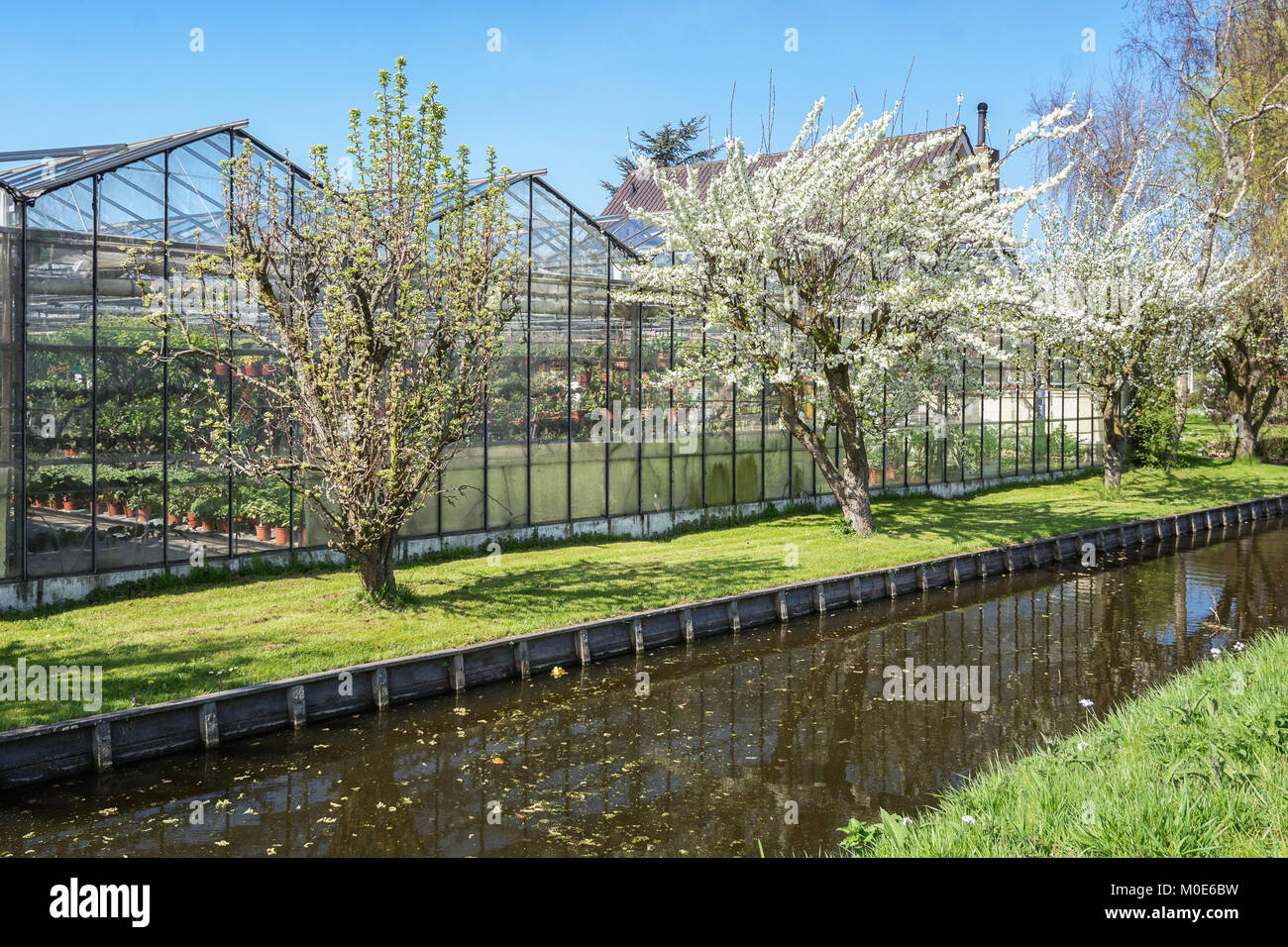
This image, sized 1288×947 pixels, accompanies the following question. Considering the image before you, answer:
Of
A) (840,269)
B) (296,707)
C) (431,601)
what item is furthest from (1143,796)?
(840,269)

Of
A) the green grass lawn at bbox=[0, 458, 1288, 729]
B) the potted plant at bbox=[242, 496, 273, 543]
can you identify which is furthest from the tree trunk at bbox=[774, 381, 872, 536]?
the potted plant at bbox=[242, 496, 273, 543]

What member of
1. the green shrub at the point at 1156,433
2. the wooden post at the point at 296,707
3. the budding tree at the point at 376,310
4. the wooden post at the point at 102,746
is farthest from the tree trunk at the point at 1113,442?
the wooden post at the point at 102,746

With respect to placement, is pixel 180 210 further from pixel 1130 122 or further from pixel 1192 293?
pixel 1130 122

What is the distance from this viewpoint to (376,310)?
1645 cm

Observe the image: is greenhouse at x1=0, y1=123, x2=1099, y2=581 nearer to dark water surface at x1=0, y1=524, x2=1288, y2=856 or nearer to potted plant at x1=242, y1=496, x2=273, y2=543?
potted plant at x1=242, y1=496, x2=273, y2=543

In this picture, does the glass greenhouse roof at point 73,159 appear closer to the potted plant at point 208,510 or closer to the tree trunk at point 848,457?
the potted plant at point 208,510

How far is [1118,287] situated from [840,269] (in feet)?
47.3

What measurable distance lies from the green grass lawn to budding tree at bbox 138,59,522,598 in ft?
5.19

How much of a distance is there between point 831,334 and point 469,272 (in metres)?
10.3

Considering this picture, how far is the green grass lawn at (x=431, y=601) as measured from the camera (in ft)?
44.7

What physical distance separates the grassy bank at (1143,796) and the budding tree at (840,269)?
502 inches

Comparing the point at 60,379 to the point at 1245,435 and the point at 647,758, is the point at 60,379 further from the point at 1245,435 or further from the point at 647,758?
the point at 1245,435
